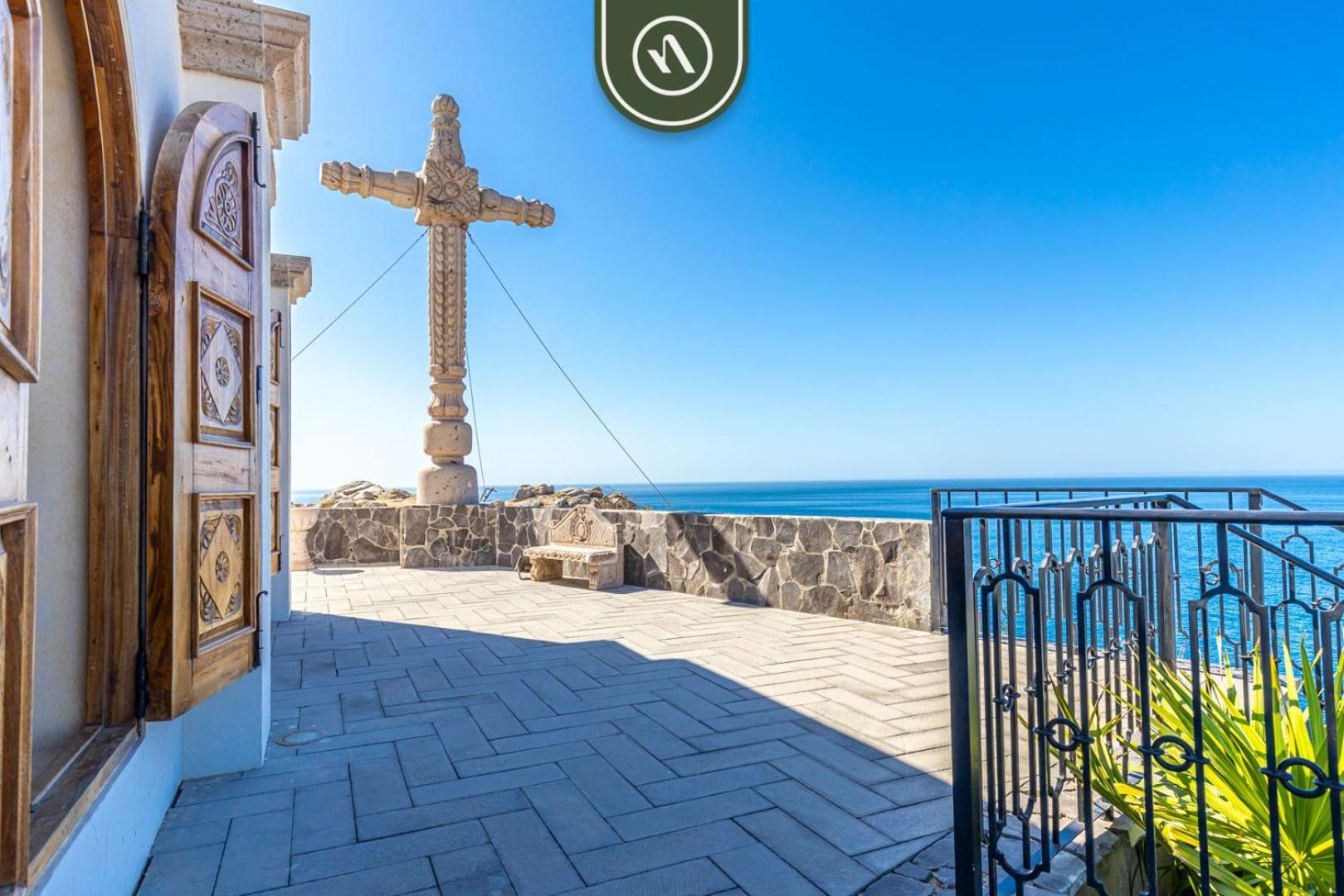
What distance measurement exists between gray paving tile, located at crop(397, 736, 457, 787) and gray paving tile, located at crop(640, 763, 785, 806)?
2.59 ft

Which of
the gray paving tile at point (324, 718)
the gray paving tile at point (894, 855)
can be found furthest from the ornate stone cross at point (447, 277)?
the gray paving tile at point (894, 855)

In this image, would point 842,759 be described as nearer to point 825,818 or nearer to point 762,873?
point 825,818

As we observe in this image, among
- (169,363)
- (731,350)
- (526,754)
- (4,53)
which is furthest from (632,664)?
(731,350)

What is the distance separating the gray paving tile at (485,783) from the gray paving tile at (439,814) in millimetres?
38

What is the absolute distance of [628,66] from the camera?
387cm

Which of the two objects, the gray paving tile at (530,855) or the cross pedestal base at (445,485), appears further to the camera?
the cross pedestal base at (445,485)

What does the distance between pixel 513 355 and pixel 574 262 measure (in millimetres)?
4667

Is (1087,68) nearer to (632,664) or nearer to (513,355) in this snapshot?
(513,355)

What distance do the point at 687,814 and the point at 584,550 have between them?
481 centimetres

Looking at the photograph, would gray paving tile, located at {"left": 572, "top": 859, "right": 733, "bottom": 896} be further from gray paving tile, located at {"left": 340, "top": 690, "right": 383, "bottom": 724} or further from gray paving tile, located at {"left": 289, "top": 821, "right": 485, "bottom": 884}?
gray paving tile, located at {"left": 340, "top": 690, "right": 383, "bottom": 724}

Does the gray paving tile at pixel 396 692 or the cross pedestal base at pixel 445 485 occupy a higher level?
the cross pedestal base at pixel 445 485

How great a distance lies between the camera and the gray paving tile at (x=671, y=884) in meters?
1.75

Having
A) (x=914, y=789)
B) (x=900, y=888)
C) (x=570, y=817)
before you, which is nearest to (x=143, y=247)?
(x=570, y=817)

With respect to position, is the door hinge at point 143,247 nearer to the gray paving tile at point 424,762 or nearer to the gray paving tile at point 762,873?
the gray paving tile at point 424,762
